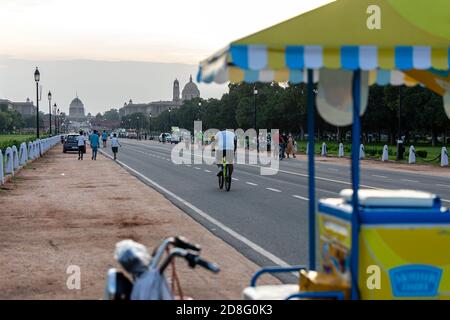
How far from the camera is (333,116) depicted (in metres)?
6.28

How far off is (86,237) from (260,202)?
22.3ft

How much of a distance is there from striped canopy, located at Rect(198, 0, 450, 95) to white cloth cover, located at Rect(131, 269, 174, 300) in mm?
1525

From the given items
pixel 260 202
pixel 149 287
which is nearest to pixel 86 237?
pixel 260 202

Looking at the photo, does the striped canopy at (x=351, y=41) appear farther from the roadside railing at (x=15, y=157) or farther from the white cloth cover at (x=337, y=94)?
the roadside railing at (x=15, y=157)

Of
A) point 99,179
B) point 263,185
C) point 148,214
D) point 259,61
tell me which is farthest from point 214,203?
point 259,61

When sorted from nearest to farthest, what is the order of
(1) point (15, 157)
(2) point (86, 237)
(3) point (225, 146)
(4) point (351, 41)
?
(4) point (351, 41), (2) point (86, 237), (3) point (225, 146), (1) point (15, 157)

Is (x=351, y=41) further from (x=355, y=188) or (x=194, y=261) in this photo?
(x=194, y=261)

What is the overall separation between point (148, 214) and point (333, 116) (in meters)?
9.26

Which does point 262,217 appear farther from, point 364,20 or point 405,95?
point 405,95

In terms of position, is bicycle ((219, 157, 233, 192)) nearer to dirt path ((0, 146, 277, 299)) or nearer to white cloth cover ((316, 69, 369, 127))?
dirt path ((0, 146, 277, 299))

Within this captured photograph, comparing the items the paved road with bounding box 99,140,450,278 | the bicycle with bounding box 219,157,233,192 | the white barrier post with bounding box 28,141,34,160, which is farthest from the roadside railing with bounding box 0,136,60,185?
the bicycle with bounding box 219,157,233,192

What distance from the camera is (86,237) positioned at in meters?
11.9

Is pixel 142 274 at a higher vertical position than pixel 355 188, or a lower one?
lower

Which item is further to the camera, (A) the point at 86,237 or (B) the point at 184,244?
(A) the point at 86,237
